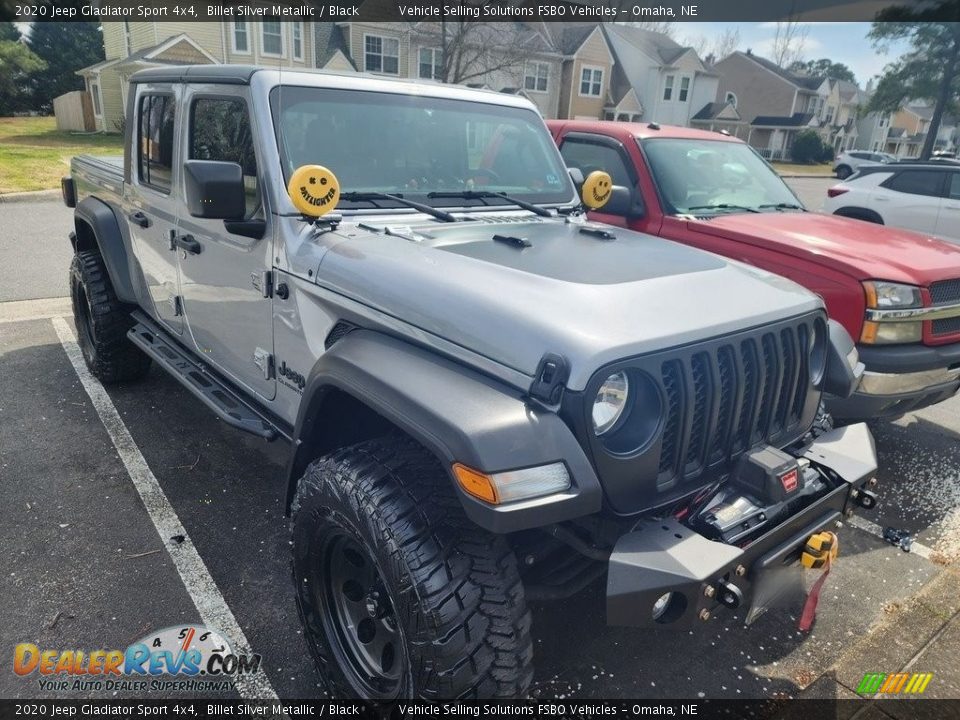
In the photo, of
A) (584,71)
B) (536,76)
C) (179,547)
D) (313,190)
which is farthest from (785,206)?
(584,71)

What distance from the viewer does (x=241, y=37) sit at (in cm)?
2389

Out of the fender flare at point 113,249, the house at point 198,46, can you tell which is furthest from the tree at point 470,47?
the fender flare at point 113,249

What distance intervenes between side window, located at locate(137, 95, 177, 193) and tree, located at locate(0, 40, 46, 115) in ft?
103

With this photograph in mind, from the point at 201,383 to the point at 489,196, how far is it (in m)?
1.78

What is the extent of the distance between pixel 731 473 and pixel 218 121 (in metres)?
2.74

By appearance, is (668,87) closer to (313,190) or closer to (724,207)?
(724,207)

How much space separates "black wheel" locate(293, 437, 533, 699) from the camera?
1.83m

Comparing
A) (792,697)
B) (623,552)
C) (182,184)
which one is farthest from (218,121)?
(792,697)

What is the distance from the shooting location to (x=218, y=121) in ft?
10.5

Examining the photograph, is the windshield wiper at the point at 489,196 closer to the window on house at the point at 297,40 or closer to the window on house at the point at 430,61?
the window on house at the point at 297,40

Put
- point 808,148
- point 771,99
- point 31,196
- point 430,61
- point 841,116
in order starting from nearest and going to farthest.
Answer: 1. point 31,196
2. point 430,61
3. point 808,148
4. point 771,99
5. point 841,116

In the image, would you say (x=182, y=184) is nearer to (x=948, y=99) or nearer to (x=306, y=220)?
(x=306, y=220)

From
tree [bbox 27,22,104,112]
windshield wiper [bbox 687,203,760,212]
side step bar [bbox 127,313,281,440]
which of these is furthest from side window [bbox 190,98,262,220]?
tree [bbox 27,22,104,112]

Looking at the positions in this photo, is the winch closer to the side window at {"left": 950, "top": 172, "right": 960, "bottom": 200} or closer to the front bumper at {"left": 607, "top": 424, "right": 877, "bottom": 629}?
the front bumper at {"left": 607, "top": 424, "right": 877, "bottom": 629}
